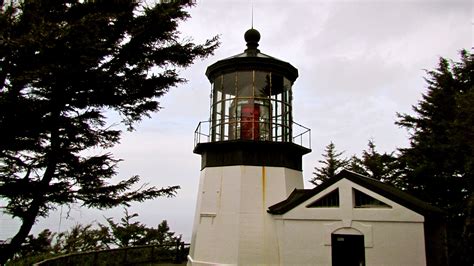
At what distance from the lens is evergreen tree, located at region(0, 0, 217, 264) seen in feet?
14.9

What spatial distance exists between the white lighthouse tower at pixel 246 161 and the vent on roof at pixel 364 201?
215cm

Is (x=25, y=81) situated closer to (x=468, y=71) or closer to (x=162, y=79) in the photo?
(x=162, y=79)

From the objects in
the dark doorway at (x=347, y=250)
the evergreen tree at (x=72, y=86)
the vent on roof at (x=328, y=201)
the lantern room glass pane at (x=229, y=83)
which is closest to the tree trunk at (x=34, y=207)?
the evergreen tree at (x=72, y=86)

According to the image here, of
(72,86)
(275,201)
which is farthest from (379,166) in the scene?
(72,86)

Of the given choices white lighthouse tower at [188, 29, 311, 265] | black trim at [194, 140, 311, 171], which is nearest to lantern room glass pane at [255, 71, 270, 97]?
white lighthouse tower at [188, 29, 311, 265]

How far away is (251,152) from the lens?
10445mm

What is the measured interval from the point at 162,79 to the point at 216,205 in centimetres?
510

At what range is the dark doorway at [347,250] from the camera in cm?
865

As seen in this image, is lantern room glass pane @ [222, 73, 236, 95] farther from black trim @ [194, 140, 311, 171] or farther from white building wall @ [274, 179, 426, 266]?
white building wall @ [274, 179, 426, 266]

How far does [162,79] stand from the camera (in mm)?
→ 6477

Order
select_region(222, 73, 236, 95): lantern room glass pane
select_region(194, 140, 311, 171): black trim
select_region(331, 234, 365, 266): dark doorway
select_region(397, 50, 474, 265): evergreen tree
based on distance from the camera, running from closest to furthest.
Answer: select_region(331, 234, 365, 266): dark doorway, select_region(194, 140, 311, 171): black trim, select_region(222, 73, 236, 95): lantern room glass pane, select_region(397, 50, 474, 265): evergreen tree

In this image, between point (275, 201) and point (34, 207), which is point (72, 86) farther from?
point (275, 201)

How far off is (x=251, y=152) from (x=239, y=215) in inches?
71.6

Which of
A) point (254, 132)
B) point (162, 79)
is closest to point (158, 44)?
point (162, 79)
